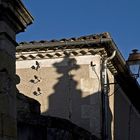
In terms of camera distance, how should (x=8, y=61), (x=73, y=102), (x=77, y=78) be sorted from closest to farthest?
(x=8, y=61) → (x=73, y=102) → (x=77, y=78)

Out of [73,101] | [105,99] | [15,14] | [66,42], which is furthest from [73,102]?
[15,14]

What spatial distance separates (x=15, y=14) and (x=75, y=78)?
8.80 meters

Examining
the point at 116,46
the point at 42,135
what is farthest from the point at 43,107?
the point at 42,135

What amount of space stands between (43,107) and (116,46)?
2607mm

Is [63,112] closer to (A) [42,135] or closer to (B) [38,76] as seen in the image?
(B) [38,76]

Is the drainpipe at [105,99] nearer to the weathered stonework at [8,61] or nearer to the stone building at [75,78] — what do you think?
the stone building at [75,78]

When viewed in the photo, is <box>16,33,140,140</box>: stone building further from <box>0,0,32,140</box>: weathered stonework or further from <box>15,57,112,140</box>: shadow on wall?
<box>0,0,32,140</box>: weathered stonework

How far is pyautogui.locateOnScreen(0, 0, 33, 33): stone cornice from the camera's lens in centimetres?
591

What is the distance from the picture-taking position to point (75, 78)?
14.9 metres

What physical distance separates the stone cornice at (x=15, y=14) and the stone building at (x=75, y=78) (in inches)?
319

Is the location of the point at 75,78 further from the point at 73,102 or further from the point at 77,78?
the point at 73,102

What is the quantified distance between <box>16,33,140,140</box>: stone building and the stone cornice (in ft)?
26.5

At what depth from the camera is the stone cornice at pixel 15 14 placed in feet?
19.4

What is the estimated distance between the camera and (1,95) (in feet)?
19.1
